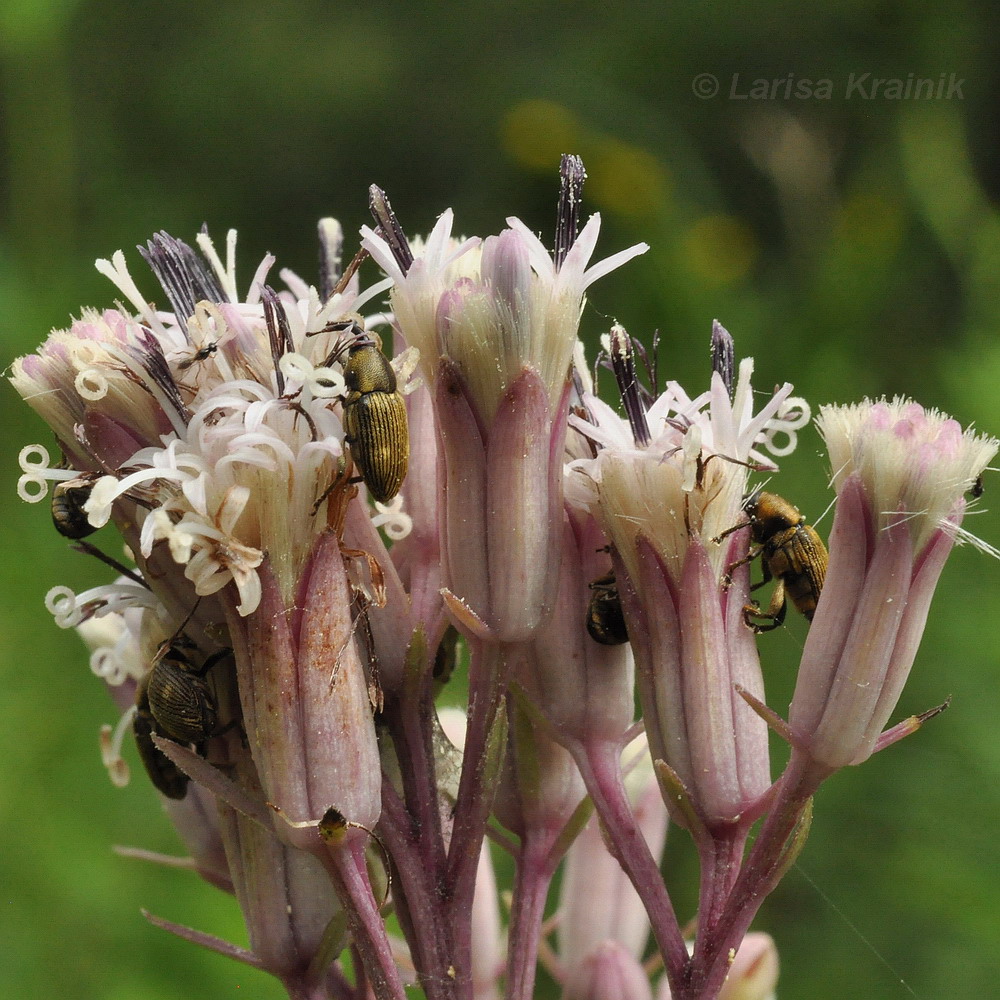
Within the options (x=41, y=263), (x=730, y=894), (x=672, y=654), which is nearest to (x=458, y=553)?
(x=672, y=654)

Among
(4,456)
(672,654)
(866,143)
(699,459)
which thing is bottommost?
(672,654)

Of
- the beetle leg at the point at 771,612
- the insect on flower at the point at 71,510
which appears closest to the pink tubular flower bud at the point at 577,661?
the beetle leg at the point at 771,612

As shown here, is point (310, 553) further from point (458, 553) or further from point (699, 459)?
point (699, 459)

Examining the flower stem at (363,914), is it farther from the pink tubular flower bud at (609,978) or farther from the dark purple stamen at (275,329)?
the pink tubular flower bud at (609,978)

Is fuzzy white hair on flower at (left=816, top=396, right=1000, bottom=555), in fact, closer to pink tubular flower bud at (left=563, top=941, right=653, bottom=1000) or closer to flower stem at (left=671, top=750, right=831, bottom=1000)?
flower stem at (left=671, top=750, right=831, bottom=1000)

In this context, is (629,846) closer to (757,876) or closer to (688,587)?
(757,876)

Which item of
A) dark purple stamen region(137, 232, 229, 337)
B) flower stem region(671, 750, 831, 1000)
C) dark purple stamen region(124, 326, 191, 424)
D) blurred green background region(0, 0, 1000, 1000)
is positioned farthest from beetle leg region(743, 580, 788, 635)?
blurred green background region(0, 0, 1000, 1000)
